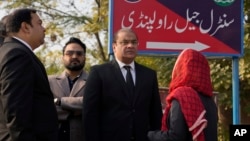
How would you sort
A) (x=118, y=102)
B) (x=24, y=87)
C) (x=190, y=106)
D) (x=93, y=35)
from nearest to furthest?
1. (x=24, y=87)
2. (x=190, y=106)
3. (x=118, y=102)
4. (x=93, y=35)

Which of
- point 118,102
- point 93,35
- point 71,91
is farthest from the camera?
point 93,35

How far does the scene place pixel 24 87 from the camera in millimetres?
3004

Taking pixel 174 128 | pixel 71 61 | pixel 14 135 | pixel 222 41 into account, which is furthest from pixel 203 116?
pixel 222 41

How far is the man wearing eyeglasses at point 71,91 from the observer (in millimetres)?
4219

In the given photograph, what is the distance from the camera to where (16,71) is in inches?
118

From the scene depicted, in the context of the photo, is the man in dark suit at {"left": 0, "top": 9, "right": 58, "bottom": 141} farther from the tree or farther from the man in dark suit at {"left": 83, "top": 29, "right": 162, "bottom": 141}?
the tree

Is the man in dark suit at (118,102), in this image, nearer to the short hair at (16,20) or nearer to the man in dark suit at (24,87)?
the man in dark suit at (24,87)

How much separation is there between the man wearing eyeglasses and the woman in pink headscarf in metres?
1.01

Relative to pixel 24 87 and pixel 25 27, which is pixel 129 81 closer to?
pixel 25 27

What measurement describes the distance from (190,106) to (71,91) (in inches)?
59.3

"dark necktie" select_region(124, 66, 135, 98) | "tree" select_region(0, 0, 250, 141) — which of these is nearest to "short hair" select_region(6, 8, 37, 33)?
"dark necktie" select_region(124, 66, 135, 98)

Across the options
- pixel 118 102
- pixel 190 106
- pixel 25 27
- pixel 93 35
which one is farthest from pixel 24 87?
pixel 93 35

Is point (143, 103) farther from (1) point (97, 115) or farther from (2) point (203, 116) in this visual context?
(2) point (203, 116)

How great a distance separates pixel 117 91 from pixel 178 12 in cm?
189
